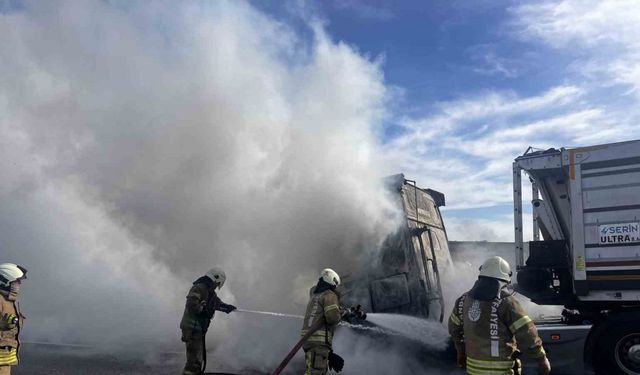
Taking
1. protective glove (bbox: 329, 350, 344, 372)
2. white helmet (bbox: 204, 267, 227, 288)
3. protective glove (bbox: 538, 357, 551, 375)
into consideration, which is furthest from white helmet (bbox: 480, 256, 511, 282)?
white helmet (bbox: 204, 267, 227, 288)

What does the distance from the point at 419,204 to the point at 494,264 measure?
16.0 ft

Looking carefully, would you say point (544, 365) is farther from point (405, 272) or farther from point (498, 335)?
point (405, 272)

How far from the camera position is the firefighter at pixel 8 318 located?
436 cm

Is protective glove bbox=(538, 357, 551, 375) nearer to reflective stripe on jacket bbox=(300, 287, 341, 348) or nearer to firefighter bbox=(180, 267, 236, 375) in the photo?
reflective stripe on jacket bbox=(300, 287, 341, 348)

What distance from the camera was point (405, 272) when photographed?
7.60 meters

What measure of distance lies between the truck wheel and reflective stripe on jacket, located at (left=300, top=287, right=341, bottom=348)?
311 cm

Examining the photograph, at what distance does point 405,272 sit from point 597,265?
2.51 meters

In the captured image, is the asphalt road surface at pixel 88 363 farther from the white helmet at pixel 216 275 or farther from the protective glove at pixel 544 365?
the protective glove at pixel 544 365

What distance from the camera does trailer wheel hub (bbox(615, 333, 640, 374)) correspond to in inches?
226

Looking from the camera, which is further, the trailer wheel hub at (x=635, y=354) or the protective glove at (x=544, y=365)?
the trailer wheel hub at (x=635, y=354)

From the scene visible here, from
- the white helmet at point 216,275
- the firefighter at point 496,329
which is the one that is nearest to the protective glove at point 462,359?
the firefighter at point 496,329

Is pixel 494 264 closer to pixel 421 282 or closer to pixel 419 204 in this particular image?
pixel 421 282

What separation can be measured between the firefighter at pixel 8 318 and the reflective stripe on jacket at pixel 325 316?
2.54 metres

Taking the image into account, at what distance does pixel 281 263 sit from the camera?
9352 mm
